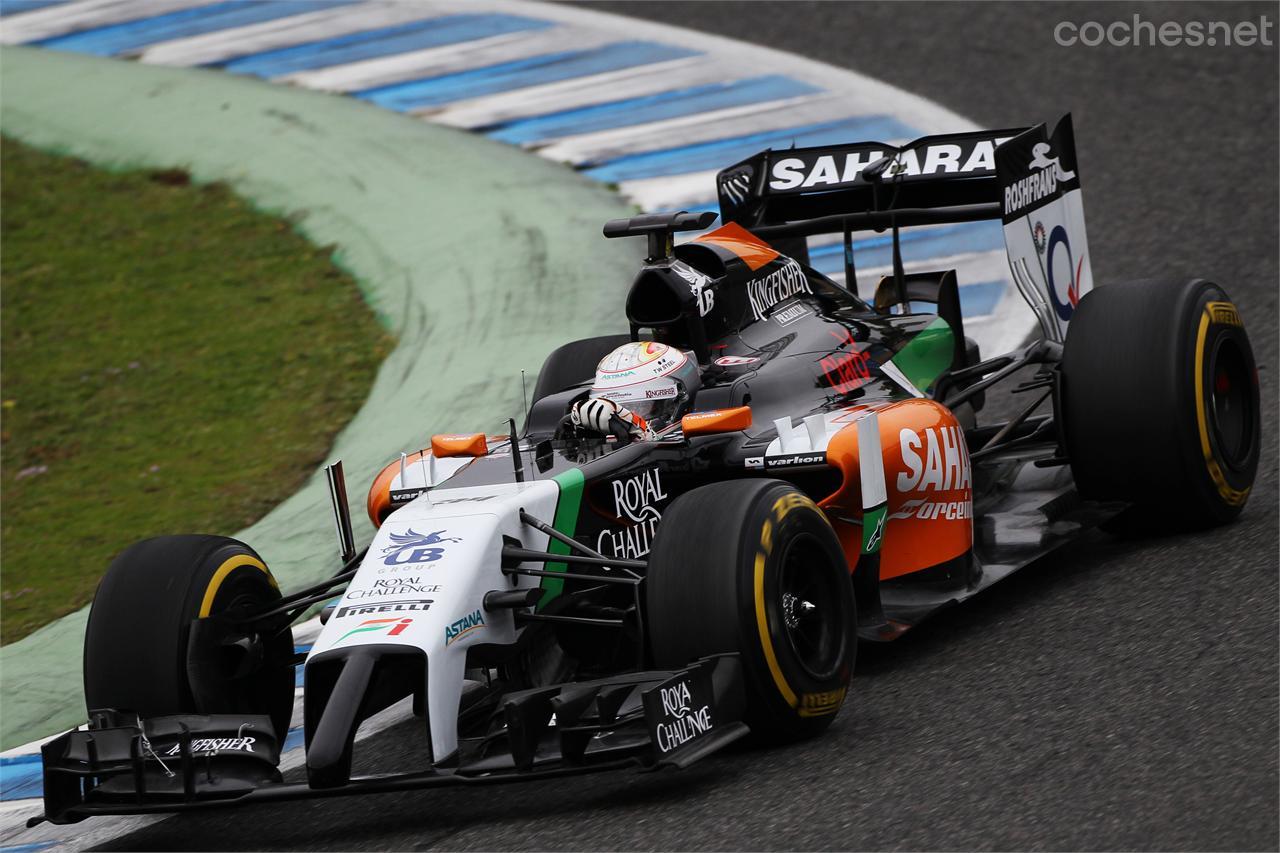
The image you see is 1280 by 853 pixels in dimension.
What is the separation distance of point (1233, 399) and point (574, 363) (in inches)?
115

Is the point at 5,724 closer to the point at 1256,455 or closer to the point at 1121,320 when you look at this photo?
the point at 1121,320

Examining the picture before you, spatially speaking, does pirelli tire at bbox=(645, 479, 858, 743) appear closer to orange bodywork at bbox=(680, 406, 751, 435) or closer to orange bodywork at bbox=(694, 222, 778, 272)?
orange bodywork at bbox=(680, 406, 751, 435)

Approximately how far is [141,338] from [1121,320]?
810 centimetres

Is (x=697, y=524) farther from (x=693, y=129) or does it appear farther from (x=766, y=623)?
(x=693, y=129)

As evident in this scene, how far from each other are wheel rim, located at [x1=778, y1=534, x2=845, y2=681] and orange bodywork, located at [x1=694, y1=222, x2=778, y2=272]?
73.5 inches

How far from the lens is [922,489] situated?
6.60m

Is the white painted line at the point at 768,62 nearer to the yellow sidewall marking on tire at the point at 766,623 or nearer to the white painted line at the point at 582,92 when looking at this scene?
the white painted line at the point at 582,92

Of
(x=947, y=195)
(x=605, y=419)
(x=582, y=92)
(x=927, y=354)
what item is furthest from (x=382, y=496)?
(x=582, y=92)

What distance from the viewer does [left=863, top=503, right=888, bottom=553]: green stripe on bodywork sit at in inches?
249

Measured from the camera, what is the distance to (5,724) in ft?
24.1

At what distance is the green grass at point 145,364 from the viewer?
10.1 m

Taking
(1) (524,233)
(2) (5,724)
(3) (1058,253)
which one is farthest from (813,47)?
(2) (5,724)

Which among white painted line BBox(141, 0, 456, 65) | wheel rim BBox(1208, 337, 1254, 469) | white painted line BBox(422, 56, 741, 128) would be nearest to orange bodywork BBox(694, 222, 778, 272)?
wheel rim BBox(1208, 337, 1254, 469)

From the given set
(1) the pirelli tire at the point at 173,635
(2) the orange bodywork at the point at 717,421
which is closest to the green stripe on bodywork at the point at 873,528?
(2) the orange bodywork at the point at 717,421
